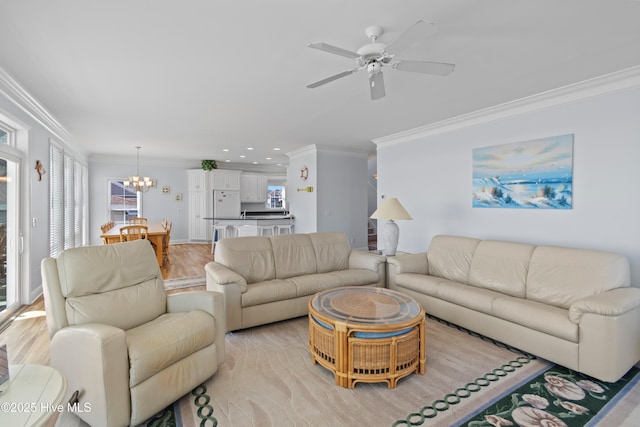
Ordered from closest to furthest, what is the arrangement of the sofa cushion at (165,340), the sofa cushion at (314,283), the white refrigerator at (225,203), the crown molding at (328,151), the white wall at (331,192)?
the sofa cushion at (165,340) < the sofa cushion at (314,283) < the crown molding at (328,151) < the white wall at (331,192) < the white refrigerator at (225,203)

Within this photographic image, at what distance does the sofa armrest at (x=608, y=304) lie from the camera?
2.26 metres

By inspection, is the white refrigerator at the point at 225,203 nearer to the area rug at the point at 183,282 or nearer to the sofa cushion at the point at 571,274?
the area rug at the point at 183,282

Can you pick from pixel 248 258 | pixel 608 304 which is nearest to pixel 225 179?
pixel 248 258

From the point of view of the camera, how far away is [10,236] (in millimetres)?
3699

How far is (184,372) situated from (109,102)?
367 centimetres

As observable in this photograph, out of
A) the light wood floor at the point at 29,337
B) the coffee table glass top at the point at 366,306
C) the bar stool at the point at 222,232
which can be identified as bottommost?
the light wood floor at the point at 29,337

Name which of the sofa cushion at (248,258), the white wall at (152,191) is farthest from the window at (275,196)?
the sofa cushion at (248,258)

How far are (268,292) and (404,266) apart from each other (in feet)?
5.82

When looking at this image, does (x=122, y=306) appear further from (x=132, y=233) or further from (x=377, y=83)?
(x=132, y=233)

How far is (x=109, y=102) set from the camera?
4.04 metres

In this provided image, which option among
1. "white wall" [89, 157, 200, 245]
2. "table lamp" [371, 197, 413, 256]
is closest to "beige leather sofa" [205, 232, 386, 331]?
"table lamp" [371, 197, 413, 256]

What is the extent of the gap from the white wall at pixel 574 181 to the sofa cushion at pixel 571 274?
629 mm

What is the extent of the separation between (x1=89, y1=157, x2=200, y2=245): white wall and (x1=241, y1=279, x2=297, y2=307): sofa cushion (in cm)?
662

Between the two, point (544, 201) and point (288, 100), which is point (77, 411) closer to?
point (288, 100)
